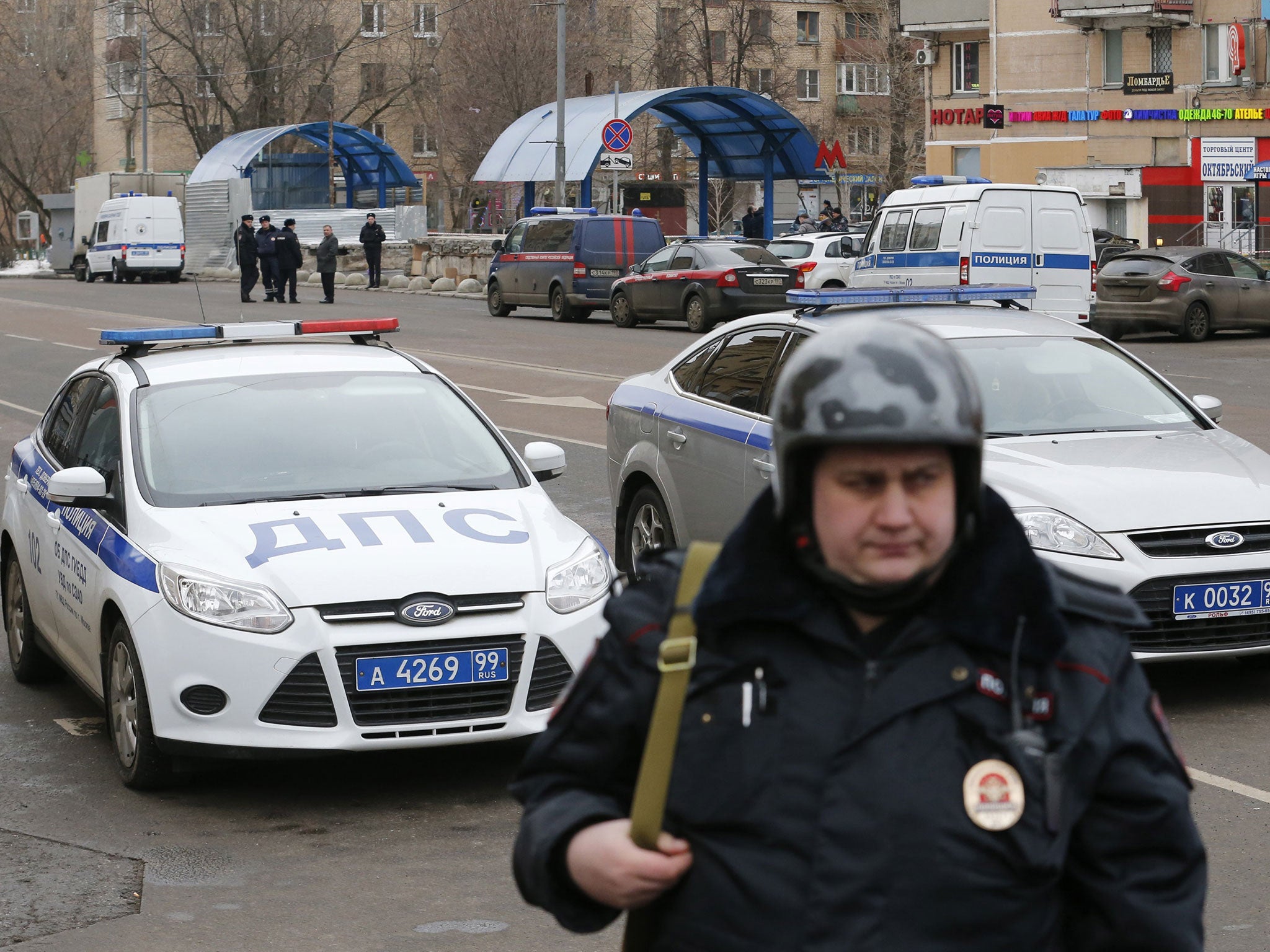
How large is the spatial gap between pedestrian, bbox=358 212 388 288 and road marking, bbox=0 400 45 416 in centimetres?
2489

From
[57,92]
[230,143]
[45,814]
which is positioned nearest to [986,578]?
[45,814]

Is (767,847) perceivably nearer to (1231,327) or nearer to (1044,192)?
(1044,192)

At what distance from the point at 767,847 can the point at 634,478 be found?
7.29 m

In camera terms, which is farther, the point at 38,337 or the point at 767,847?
the point at 38,337

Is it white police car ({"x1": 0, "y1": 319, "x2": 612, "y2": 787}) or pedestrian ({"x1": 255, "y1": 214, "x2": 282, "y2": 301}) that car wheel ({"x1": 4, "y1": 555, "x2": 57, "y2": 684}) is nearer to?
white police car ({"x1": 0, "y1": 319, "x2": 612, "y2": 787})

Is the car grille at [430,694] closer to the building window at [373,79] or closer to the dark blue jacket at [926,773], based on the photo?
the dark blue jacket at [926,773]

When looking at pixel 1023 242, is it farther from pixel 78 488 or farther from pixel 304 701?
pixel 304 701

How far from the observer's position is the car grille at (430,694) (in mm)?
5801

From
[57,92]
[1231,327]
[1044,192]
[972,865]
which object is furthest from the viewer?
[57,92]

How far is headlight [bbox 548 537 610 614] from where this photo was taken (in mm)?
6090

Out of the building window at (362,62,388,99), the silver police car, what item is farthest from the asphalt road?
the building window at (362,62,388,99)

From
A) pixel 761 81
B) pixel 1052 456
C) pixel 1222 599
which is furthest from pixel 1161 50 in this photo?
pixel 1222 599

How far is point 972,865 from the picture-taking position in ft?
6.09

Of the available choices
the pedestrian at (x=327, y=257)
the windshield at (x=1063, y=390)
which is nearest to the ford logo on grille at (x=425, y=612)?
the windshield at (x=1063, y=390)
